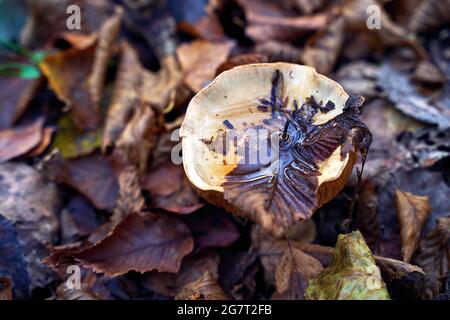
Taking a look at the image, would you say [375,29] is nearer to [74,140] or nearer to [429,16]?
[429,16]

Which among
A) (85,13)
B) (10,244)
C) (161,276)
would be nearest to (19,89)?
(85,13)

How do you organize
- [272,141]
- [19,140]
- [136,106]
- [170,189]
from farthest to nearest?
[136,106]
[19,140]
[170,189]
[272,141]

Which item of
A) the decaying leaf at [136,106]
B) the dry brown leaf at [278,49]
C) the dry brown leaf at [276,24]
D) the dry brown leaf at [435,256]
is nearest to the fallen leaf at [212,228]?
the decaying leaf at [136,106]

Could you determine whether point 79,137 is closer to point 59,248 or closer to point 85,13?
point 59,248

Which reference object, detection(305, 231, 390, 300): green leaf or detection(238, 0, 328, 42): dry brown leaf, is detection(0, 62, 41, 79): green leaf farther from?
detection(305, 231, 390, 300): green leaf

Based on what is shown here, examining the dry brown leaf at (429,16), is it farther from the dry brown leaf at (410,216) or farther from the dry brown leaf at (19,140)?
the dry brown leaf at (19,140)

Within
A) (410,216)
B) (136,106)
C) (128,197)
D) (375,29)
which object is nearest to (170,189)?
(128,197)
